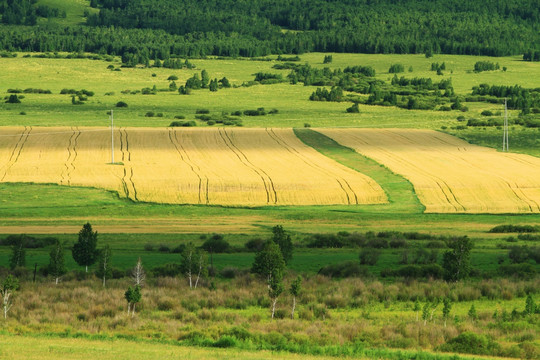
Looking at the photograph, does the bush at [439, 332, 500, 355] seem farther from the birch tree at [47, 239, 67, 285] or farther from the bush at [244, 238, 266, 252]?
the bush at [244, 238, 266, 252]

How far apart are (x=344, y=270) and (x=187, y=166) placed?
1548 inches

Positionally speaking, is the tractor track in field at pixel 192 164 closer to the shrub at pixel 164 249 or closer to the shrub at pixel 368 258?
Answer: the shrub at pixel 164 249

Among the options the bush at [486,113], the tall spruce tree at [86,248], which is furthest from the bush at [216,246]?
the bush at [486,113]

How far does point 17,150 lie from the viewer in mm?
94938

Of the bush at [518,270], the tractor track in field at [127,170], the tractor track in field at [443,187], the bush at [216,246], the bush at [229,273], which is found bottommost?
the tractor track in field at [127,170]

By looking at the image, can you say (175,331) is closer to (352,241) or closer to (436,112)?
(352,241)

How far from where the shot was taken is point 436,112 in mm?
140625

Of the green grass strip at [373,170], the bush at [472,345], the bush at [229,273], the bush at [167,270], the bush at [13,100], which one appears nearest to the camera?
the bush at [472,345]

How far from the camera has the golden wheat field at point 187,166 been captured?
251ft

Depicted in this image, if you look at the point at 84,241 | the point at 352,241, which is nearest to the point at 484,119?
the point at 352,241

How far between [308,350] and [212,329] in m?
4.32

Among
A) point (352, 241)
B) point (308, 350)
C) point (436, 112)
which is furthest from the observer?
point (436, 112)

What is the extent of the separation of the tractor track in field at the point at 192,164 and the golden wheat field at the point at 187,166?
0.07 m

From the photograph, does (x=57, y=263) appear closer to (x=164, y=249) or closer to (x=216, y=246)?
(x=164, y=249)
